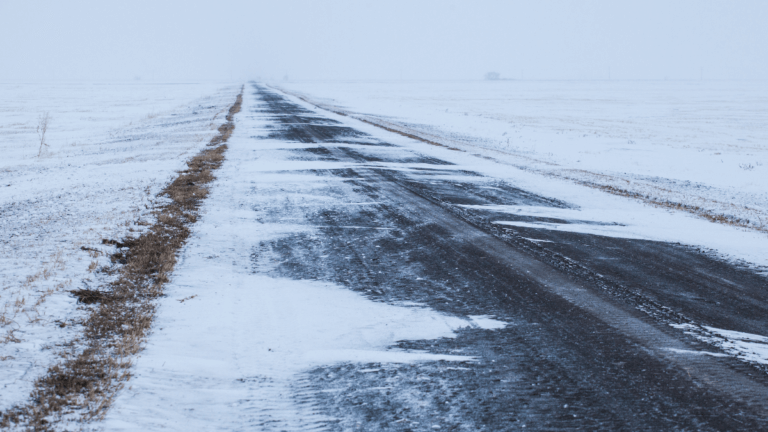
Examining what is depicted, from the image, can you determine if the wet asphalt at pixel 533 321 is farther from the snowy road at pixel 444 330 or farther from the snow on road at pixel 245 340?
the snow on road at pixel 245 340

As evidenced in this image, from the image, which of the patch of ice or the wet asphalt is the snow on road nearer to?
the patch of ice

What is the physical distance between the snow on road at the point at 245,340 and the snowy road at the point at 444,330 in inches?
0.6

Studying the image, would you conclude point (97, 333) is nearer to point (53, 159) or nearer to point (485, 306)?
point (485, 306)

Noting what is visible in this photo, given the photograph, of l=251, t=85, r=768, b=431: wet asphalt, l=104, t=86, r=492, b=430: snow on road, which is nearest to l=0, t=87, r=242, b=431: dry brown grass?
l=104, t=86, r=492, b=430: snow on road

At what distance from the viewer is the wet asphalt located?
305cm

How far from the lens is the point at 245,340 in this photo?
391 cm

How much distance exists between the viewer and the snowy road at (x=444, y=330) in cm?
305

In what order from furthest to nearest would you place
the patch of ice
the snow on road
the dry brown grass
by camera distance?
1. the patch of ice
2. the snow on road
3. the dry brown grass

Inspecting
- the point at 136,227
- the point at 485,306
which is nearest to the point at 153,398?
the point at 485,306

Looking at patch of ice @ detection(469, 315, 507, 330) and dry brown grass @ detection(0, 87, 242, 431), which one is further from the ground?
patch of ice @ detection(469, 315, 507, 330)

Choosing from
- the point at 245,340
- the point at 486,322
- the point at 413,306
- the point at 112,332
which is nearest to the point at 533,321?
the point at 486,322

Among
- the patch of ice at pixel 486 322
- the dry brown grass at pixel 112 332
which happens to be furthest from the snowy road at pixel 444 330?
the dry brown grass at pixel 112 332

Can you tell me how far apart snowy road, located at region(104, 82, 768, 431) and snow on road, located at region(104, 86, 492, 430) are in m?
0.02

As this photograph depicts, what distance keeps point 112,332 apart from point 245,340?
0.92 metres
